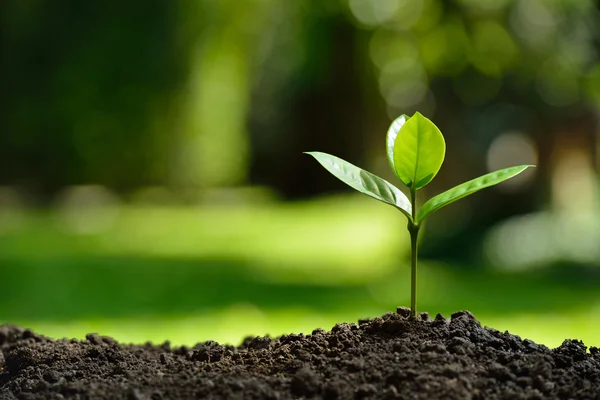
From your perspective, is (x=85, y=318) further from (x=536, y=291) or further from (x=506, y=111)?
(x=506, y=111)

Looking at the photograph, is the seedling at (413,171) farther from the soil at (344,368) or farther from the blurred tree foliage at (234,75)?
the blurred tree foliage at (234,75)

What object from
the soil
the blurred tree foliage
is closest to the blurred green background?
the blurred tree foliage

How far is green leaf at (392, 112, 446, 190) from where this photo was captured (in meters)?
1.61

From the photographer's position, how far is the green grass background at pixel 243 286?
185 inches

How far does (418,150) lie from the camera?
165cm

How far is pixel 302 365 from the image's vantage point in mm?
1537

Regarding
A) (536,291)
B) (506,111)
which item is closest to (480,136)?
(506,111)

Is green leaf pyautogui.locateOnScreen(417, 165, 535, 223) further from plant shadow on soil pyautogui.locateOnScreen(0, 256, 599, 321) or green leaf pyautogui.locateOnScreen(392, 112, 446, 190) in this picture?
plant shadow on soil pyautogui.locateOnScreen(0, 256, 599, 321)

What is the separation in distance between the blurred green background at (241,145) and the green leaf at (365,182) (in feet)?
7.76

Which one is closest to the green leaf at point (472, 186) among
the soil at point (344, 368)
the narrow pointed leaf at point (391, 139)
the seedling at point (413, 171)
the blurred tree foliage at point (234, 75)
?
the seedling at point (413, 171)

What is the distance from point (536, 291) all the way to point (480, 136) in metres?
2.83

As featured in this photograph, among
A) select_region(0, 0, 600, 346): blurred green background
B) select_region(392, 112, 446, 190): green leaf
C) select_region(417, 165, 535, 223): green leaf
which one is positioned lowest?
select_region(417, 165, 535, 223): green leaf

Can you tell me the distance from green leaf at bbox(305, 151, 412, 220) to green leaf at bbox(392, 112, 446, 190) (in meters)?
0.04

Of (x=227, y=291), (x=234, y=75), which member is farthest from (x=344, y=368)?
(x=234, y=75)
